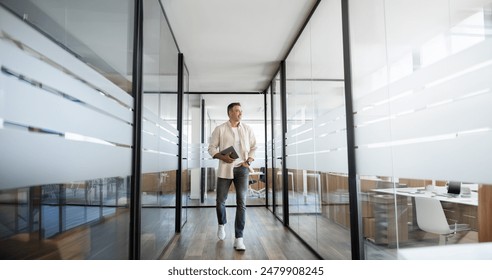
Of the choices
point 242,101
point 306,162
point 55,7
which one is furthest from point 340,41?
point 242,101

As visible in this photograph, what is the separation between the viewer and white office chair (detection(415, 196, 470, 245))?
1.22 meters

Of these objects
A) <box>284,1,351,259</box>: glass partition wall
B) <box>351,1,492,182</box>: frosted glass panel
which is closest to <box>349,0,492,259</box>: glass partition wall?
<box>351,1,492,182</box>: frosted glass panel

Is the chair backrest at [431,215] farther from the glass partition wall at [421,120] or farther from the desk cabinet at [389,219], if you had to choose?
the desk cabinet at [389,219]

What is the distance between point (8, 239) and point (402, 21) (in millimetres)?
1739

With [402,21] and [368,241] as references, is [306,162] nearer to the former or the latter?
[368,241]

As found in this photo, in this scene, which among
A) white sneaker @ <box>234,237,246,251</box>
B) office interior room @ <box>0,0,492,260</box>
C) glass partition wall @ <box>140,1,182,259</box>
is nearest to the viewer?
office interior room @ <box>0,0,492,260</box>

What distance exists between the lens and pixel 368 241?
187 cm

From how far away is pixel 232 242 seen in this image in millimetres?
3086

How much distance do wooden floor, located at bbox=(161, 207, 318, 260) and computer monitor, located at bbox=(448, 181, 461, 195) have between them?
64.2 inches

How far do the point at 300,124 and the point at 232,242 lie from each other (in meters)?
1.44

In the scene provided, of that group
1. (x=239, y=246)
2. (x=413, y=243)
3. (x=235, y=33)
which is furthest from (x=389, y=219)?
(x=235, y=33)

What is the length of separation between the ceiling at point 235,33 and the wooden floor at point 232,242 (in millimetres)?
2273

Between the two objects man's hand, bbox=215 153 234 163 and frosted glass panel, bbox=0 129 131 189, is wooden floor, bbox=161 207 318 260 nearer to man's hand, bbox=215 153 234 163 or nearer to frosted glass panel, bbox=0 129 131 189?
man's hand, bbox=215 153 234 163

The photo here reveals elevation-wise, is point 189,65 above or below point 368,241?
above
